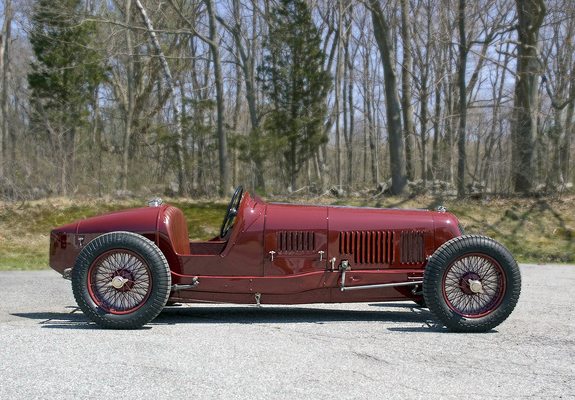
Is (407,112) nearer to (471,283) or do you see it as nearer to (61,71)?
(61,71)

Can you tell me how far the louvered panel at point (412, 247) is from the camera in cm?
661

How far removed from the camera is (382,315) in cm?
714

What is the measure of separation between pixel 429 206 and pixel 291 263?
12.9 metres

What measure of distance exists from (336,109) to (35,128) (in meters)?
14.7

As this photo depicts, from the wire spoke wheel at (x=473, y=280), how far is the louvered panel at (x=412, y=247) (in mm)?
478

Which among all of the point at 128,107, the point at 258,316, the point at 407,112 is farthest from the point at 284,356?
the point at 128,107

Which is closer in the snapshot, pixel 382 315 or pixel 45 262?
pixel 382 315

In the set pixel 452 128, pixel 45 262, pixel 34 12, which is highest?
pixel 34 12

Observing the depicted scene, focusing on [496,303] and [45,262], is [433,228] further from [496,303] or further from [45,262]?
[45,262]

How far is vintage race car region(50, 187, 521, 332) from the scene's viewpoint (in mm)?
6137

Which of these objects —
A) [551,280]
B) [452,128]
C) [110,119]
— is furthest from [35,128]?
[551,280]

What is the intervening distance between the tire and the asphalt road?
21 cm

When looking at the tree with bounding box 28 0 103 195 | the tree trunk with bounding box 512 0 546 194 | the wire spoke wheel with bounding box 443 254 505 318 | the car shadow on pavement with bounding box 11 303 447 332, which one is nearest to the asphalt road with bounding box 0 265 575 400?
the car shadow on pavement with bounding box 11 303 447 332

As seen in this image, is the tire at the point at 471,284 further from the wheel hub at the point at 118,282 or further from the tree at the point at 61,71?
the tree at the point at 61,71
